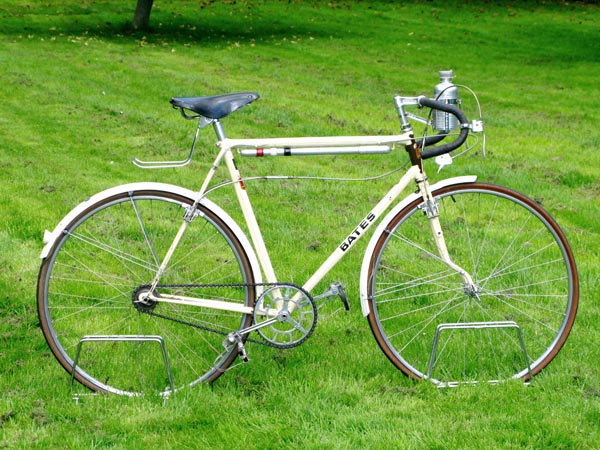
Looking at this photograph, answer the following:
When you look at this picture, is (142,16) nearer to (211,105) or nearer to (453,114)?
(211,105)

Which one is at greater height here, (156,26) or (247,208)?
(247,208)

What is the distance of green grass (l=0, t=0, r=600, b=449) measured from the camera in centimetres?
394

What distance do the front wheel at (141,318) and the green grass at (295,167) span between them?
0.18 meters

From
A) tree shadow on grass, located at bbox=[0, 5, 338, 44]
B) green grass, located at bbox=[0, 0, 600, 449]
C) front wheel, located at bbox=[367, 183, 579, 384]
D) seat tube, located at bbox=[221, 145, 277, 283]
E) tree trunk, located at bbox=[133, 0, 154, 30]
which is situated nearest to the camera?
green grass, located at bbox=[0, 0, 600, 449]

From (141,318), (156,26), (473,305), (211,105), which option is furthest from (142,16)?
(211,105)

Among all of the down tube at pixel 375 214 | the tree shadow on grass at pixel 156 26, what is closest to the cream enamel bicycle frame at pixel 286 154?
the down tube at pixel 375 214

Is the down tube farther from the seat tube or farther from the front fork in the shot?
the seat tube

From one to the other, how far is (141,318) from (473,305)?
1.99 metres

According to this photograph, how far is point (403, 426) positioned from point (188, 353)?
135cm

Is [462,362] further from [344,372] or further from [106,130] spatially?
[106,130]

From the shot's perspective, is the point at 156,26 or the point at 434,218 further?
the point at 156,26

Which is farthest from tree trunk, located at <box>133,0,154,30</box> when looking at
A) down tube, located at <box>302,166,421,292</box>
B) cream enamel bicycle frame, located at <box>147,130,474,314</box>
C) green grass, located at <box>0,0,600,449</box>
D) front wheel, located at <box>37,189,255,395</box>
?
down tube, located at <box>302,166,421,292</box>

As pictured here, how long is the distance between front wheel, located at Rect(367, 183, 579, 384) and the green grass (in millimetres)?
180

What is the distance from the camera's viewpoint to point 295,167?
8961 mm
